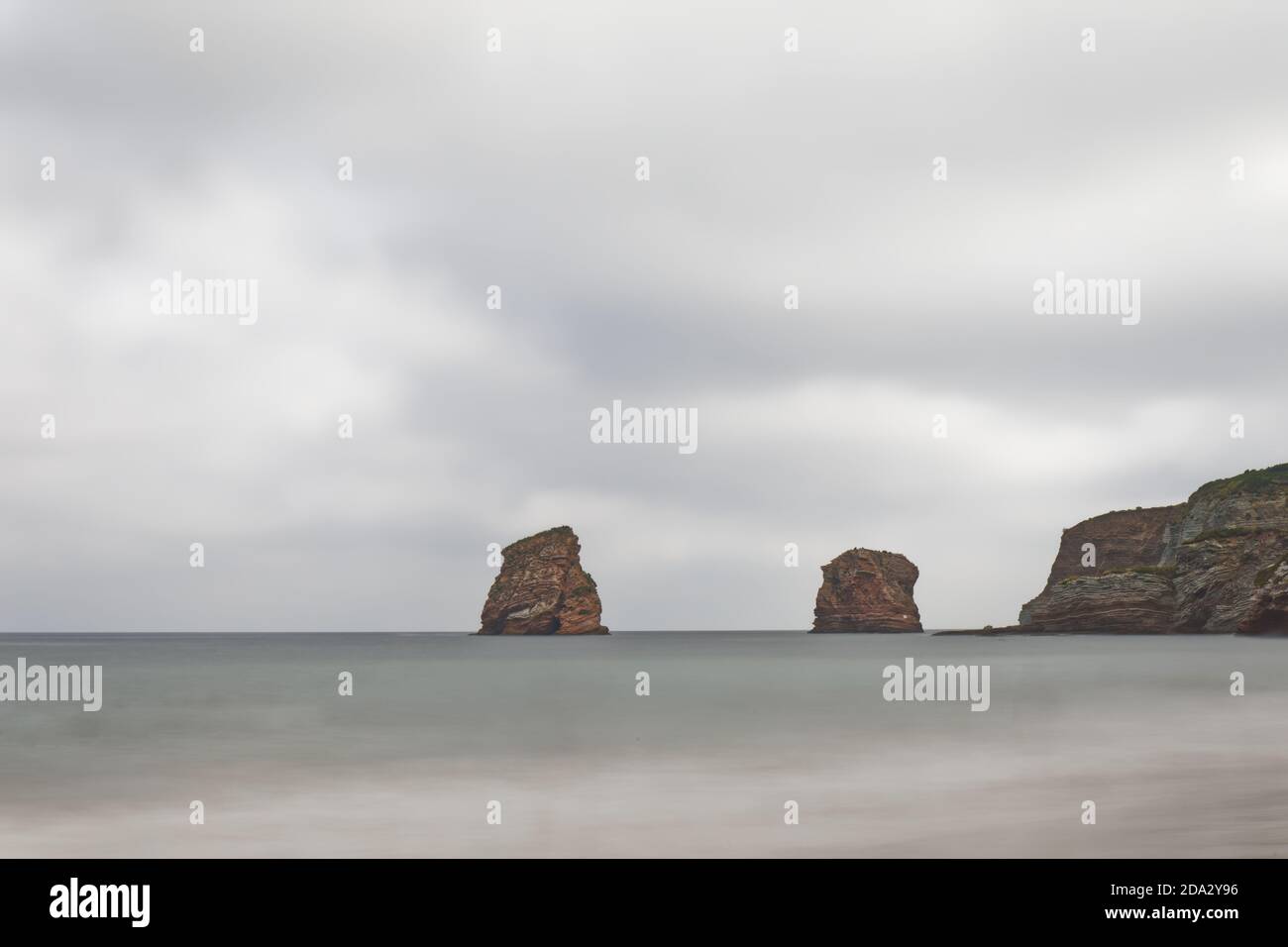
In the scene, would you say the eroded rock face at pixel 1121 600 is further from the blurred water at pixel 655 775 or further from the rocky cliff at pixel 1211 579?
the blurred water at pixel 655 775

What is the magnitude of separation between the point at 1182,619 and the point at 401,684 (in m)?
139

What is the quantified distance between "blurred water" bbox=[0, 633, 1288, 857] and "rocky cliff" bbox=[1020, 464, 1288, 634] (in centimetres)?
9770

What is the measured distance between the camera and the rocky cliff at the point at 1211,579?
134250 millimetres

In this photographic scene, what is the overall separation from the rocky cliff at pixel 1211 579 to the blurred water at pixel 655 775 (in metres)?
97.7

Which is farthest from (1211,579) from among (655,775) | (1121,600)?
(655,775)

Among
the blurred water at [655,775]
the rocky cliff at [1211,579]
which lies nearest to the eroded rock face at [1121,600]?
the rocky cliff at [1211,579]

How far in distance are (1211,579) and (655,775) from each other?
502 ft

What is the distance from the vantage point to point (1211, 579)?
148m

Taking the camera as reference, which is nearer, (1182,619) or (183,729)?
(183,729)

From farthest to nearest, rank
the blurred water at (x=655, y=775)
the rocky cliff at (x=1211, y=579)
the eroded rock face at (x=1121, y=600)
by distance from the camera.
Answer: the eroded rock face at (x=1121, y=600) → the rocky cliff at (x=1211, y=579) → the blurred water at (x=655, y=775)
